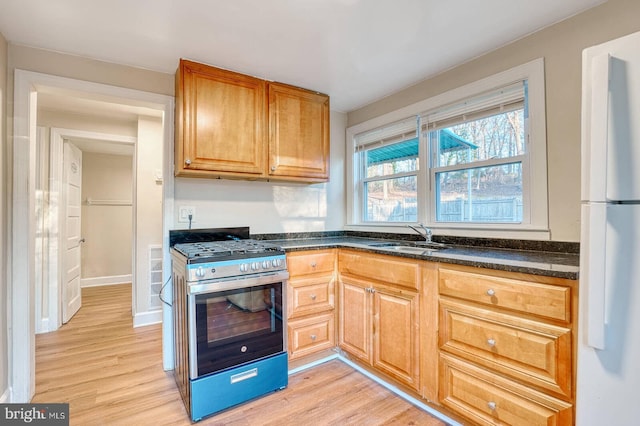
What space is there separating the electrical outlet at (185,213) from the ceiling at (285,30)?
1037 millimetres

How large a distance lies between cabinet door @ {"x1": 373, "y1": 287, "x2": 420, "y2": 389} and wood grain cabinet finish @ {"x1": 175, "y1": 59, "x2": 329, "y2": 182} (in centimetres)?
124

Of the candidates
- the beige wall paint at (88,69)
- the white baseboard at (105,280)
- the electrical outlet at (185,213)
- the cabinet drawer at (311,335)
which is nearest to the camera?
the beige wall paint at (88,69)

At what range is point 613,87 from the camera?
0.97m

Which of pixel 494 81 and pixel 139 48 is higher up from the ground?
pixel 139 48

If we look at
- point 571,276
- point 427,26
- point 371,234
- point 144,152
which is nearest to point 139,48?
point 144,152

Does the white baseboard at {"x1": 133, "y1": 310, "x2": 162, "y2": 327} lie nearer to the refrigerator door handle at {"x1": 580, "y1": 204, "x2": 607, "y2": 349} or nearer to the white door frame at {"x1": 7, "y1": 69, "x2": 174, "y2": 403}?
the white door frame at {"x1": 7, "y1": 69, "x2": 174, "y2": 403}

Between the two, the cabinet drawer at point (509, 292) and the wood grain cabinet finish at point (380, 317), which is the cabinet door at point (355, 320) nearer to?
the wood grain cabinet finish at point (380, 317)

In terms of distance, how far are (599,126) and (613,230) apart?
1.11ft

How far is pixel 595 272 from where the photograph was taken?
0.99 metres

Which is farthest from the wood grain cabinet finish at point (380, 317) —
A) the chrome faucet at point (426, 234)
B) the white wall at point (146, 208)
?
the white wall at point (146, 208)

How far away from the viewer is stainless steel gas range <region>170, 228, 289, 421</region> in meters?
1.70

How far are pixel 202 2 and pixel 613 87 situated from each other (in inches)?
69.3

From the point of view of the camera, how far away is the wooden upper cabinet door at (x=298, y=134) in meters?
2.44

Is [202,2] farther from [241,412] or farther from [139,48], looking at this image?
[241,412]
